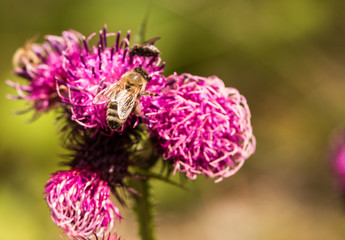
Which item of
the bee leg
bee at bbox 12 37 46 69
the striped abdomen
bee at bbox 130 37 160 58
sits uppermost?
bee at bbox 130 37 160 58

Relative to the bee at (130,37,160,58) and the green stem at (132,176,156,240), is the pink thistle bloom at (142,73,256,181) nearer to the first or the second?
the bee at (130,37,160,58)

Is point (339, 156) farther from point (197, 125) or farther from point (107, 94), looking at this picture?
point (107, 94)

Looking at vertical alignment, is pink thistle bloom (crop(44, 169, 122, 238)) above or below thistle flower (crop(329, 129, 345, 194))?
below

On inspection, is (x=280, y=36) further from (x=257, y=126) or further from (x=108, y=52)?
→ (x=108, y=52)

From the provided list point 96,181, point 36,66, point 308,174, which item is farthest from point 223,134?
point 308,174

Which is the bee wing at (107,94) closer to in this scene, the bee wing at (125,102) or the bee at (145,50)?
the bee wing at (125,102)

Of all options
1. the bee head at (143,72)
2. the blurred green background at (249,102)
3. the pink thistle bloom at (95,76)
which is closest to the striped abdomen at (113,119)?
the pink thistle bloom at (95,76)

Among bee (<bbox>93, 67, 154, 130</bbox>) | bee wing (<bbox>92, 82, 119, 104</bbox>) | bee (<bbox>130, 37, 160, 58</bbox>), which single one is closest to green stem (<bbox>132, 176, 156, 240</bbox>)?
bee (<bbox>93, 67, 154, 130</bbox>)
